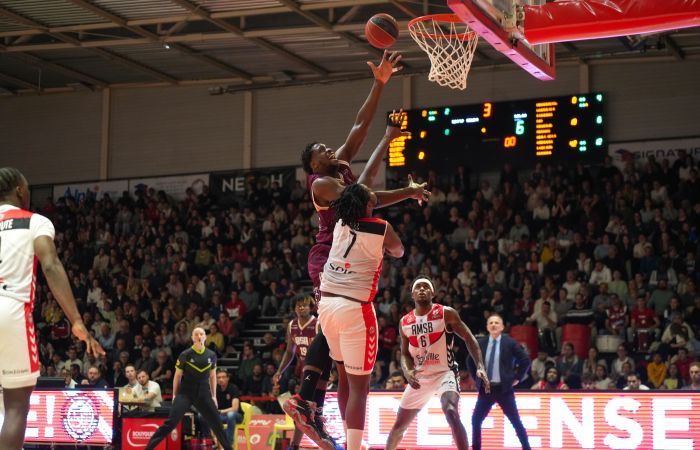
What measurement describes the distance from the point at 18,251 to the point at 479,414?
6917 millimetres

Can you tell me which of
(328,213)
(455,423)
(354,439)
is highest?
(328,213)

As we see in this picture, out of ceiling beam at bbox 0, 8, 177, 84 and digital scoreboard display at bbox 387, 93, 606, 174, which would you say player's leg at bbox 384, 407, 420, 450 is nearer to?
digital scoreboard display at bbox 387, 93, 606, 174

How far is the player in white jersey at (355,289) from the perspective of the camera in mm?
7164

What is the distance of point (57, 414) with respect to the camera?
1550 cm

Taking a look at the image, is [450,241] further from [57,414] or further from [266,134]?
[57,414]

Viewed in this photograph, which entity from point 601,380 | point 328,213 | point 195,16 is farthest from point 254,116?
point 328,213

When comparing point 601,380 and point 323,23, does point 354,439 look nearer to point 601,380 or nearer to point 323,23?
point 601,380

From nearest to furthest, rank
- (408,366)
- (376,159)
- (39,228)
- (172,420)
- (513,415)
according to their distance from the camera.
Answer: (39,228), (376,159), (408,366), (513,415), (172,420)

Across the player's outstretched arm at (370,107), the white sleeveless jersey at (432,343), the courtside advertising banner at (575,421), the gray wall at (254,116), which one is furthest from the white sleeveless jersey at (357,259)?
the gray wall at (254,116)

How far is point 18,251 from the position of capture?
5941 millimetres

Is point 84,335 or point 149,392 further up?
point 84,335

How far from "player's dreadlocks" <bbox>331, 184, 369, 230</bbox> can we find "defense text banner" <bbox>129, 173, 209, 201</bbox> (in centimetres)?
1961

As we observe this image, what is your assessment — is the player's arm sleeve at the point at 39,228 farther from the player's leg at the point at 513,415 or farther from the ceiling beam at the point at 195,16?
the ceiling beam at the point at 195,16

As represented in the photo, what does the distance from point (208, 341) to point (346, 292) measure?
1440cm
